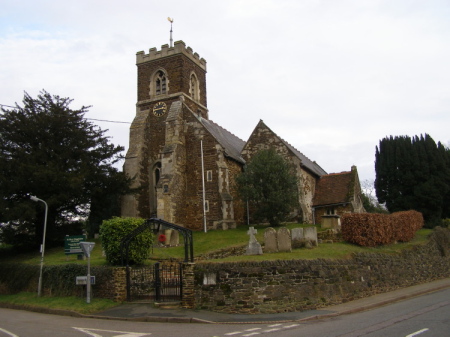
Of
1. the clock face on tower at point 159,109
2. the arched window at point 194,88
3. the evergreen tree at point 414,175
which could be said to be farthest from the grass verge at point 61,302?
the evergreen tree at point 414,175

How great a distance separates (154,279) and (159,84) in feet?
80.9

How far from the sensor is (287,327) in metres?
11.8

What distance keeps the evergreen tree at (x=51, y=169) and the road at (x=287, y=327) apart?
1219cm

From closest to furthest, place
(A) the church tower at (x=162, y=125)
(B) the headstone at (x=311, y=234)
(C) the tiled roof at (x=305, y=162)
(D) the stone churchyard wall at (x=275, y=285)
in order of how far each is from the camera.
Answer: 1. (D) the stone churchyard wall at (x=275, y=285)
2. (B) the headstone at (x=311, y=234)
3. (A) the church tower at (x=162, y=125)
4. (C) the tiled roof at (x=305, y=162)

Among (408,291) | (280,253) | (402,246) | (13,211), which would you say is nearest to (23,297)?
(13,211)

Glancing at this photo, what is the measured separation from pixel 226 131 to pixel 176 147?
1112cm

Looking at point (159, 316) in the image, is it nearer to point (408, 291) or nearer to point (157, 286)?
point (157, 286)

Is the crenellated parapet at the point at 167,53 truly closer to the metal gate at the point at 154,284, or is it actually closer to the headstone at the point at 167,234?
the headstone at the point at 167,234

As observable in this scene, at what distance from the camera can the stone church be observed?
3148cm

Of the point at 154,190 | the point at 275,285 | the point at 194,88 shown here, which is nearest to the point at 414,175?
the point at 194,88

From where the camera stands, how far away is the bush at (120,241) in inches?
732

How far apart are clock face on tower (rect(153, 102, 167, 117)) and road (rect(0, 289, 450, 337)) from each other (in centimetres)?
2330

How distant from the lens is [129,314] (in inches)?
583

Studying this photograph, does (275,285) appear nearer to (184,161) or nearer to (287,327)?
(287,327)
